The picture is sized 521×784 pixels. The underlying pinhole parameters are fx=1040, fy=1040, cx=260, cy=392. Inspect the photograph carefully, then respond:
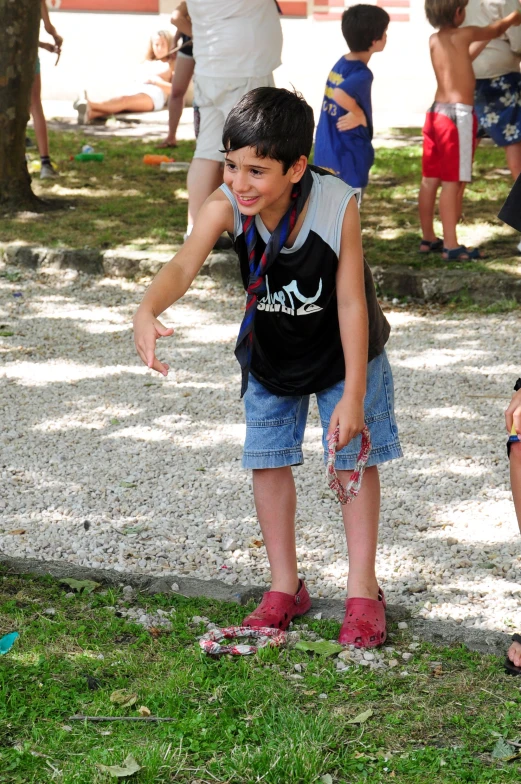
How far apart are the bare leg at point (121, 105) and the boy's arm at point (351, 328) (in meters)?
10.5

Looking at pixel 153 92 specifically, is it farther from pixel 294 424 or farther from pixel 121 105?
pixel 294 424

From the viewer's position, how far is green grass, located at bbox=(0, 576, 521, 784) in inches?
85.1

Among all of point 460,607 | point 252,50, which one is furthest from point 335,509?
point 252,50

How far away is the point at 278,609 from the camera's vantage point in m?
2.84

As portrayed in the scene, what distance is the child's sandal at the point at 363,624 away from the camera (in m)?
2.71

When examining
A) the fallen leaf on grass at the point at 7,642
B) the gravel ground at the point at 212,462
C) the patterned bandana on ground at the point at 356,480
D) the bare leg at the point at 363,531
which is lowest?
the gravel ground at the point at 212,462

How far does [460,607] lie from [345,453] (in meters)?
0.63

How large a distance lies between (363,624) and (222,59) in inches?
158

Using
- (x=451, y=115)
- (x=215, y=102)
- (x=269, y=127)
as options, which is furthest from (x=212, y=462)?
(x=451, y=115)

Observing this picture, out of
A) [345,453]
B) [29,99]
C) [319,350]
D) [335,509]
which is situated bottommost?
[335,509]

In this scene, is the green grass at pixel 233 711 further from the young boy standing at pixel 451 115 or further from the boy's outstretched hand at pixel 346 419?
the young boy standing at pixel 451 115

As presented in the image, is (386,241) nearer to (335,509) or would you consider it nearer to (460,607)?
(335,509)

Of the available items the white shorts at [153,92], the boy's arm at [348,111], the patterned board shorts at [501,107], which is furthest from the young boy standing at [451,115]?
the white shorts at [153,92]

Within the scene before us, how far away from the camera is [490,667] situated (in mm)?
2615
